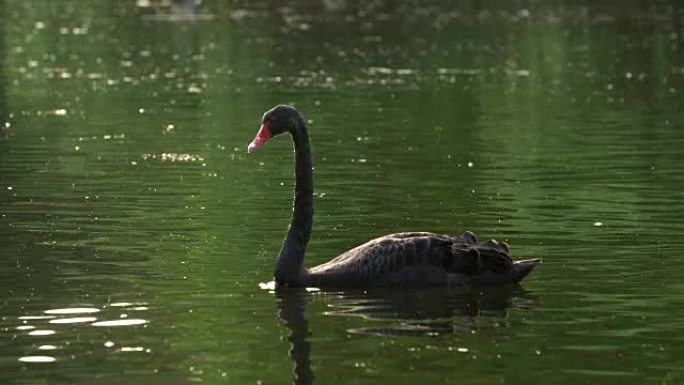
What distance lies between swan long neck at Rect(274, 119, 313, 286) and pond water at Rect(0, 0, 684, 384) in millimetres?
216

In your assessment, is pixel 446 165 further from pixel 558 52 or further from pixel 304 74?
pixel 558 52

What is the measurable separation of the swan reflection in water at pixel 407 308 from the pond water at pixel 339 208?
0.12ft

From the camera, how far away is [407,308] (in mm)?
13484

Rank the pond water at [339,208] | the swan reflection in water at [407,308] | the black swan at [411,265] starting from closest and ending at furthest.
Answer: the pond water at [339,208], the swan reflection in water at [407,308], the black swan at [411,265]

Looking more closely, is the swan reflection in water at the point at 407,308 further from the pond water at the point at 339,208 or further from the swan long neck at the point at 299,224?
the swan long neck at the point at 299,224

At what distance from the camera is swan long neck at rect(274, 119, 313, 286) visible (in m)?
14.3

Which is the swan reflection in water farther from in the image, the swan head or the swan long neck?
the swan head

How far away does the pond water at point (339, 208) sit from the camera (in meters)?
11.8

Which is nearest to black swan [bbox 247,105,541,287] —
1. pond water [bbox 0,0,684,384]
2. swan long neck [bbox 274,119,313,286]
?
swan long neck [bbox 274,119,313,286]

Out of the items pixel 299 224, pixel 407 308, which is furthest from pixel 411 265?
pixel 299 224

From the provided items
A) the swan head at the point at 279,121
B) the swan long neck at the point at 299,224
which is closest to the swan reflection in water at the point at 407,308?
the swan long neck at the point at 299,224

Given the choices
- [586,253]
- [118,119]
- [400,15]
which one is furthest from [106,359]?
[400,15]

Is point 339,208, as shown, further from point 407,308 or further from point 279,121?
point 407,308

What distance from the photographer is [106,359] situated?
11.6 meters
